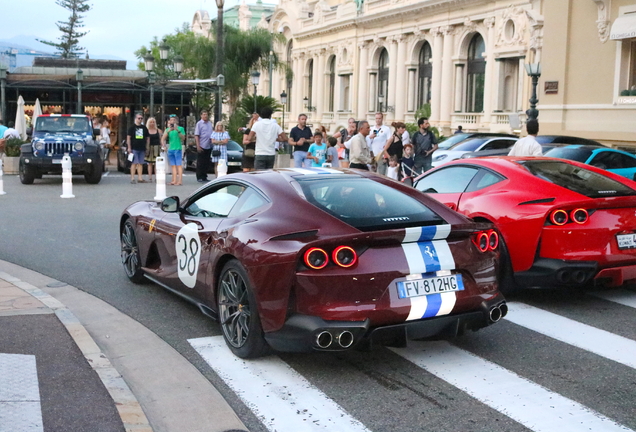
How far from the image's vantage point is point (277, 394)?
17.8ft

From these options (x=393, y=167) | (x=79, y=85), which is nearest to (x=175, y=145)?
(x=393, y=167)

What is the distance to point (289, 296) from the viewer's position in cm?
563

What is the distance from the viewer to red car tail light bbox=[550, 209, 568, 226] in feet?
25.3

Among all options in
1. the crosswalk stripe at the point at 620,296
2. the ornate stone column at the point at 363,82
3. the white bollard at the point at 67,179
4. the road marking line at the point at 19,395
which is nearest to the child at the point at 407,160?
the white bollard at the point at 67,179

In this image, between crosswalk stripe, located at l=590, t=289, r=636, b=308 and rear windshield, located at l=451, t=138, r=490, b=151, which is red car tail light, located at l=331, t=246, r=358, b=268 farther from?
rear windshield, located at l=451, t=138, r=490, b=151

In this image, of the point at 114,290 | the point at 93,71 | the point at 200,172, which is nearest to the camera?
the point at 114,290

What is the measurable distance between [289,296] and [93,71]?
27.5m

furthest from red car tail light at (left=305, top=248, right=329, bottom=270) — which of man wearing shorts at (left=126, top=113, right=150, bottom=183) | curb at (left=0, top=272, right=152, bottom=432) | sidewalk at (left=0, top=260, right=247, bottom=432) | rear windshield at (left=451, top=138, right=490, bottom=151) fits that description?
rear windshield at (left=451, top=138, right=490, bottom=151)

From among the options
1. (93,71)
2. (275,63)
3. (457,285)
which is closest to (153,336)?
(457,285)

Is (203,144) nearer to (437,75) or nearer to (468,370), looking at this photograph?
(468,370)

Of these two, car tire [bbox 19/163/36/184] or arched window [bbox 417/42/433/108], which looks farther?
arched window [bbox 417/42/433/108]

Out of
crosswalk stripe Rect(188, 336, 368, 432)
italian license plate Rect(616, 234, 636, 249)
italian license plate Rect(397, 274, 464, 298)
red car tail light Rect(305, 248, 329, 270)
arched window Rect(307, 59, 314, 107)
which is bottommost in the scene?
crosswalk stripe Rect(188, 336, 368, 432)

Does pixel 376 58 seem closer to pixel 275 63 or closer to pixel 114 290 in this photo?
pixel 275 63

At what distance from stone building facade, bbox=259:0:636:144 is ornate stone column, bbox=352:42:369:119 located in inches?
3.0
